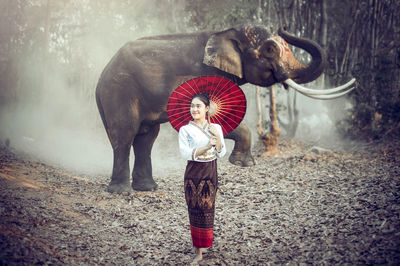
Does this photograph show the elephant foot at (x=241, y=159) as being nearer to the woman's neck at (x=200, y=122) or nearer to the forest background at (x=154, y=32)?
the woman's neck at (x=200, y=122)

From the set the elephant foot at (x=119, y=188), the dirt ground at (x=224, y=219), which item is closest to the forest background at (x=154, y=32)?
the dirt ground at (x=224, y=219)

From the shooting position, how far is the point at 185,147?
3.00m

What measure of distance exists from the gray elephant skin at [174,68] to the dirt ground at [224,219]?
79 centimetres

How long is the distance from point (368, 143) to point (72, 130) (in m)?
9.53

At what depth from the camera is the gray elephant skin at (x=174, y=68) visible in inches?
188

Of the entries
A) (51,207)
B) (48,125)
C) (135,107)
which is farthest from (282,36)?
(48,125)

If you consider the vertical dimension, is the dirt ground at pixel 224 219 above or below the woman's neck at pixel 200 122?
below

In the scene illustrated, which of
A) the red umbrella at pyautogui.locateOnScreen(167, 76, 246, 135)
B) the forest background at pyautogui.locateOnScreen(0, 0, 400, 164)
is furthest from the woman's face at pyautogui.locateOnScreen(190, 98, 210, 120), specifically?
the forest background at pyautogui.locateOnScreen(0, 0, 400, 164)

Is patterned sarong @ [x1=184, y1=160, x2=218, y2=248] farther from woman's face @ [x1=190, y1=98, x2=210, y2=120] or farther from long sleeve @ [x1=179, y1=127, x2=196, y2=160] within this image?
woman's face @ [x1=190, y1=98, x2=210, y2=120]

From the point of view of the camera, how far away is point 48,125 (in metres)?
11.7

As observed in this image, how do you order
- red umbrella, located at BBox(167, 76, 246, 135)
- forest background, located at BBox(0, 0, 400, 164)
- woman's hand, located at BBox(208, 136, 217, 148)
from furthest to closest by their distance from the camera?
forest background, located at BBox(0, 0, 400, 164), red umbrella, located at BBox(167, 76, 246, 135), woman's hand, located at BBox(208, 136, 217, 148)

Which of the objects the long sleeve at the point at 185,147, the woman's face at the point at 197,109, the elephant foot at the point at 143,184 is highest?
the woman's face at the point at 197,109

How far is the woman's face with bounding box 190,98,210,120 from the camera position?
3008 mm

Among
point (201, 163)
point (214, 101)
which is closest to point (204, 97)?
point (214, 101)
